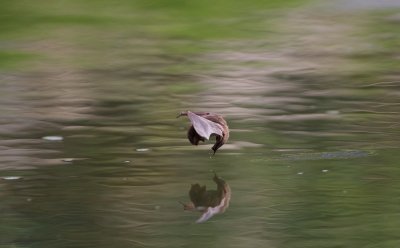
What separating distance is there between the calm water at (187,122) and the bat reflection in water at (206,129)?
0.09 m

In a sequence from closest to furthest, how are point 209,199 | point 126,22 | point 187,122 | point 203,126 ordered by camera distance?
point 209,199
point 203,126
point 187,122
point 126,22

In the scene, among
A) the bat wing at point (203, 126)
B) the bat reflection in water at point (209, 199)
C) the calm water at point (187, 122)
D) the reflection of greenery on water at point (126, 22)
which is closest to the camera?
the calm water at point (187, 122)

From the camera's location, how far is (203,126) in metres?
5.07

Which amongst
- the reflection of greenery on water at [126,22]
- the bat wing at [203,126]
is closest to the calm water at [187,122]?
the reflection of greenery on water at [126,22]

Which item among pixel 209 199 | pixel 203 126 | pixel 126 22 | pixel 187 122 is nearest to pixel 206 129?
pixel 203 126

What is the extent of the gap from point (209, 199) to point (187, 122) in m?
1.60

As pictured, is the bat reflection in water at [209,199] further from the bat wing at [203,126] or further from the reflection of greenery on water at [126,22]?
the reflection of greenery on water at [126,22]

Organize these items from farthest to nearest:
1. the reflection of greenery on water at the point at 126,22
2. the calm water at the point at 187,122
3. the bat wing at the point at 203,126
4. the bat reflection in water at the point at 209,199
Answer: the reflection of greenery on water at the point at 126,22 → the bat wing at the point at 203,126 → the bat reflection in water at the point at 209,199 → the calm water at the point at 187,122

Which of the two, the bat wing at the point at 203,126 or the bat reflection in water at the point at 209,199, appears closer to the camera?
the bat reflection in water at the point at 209,199

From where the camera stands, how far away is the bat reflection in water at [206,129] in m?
5.03

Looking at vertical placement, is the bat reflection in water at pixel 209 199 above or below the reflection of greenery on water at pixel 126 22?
above

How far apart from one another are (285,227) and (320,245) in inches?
10.9

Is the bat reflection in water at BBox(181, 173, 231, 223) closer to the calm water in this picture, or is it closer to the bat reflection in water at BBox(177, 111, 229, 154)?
the calm water

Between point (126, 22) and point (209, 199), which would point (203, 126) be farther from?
point (126, 22)
